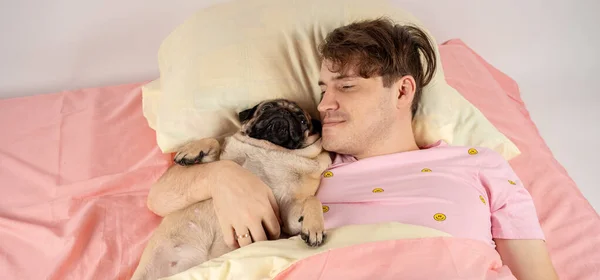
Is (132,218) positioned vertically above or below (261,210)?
below

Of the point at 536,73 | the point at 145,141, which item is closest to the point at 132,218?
the point at 145,141

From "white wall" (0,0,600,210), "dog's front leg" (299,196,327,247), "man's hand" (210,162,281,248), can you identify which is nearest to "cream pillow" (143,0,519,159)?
"man's hand" (210,162,281,248)

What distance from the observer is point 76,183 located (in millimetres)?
2049

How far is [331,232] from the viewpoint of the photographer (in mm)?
1563

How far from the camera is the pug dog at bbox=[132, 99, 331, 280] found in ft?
5.46

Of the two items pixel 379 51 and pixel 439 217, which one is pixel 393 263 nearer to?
pixel 439 217

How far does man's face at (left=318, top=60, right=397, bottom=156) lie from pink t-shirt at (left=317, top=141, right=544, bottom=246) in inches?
2.6

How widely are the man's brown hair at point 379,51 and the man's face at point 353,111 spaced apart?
0.09ft

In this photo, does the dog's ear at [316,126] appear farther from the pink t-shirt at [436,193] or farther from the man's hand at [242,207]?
the man's hand at [242,207]

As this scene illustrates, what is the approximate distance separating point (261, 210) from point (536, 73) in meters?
1.85

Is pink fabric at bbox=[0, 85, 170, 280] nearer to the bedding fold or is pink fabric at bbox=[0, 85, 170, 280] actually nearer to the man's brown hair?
the bedding fold

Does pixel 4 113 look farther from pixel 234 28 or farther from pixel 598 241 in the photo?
pixel 598 241

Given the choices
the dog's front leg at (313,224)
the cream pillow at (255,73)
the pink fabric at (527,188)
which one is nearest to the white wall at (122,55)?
the pink fabric at (527,188)

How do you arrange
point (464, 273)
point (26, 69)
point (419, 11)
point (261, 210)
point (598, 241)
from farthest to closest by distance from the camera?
point (419, 11) → point (26, 69) → point (598, 241) → point (261, 210) → point (464, 273)
